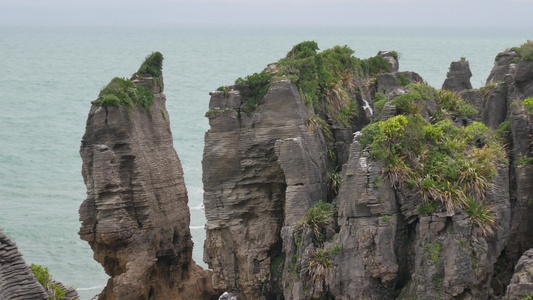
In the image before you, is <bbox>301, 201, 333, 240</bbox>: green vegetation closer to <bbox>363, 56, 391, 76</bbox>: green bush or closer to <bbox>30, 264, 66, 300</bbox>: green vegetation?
<bbox>30, 264, 66, 300</bbox>: green vegetation

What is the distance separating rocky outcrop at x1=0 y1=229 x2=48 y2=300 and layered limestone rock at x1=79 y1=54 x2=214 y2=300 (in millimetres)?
12832

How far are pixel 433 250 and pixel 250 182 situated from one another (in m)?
8.19

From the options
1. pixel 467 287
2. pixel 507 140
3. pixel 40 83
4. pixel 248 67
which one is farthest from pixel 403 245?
pixel 248 67

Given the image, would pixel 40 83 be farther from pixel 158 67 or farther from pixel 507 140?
pixel 507 140

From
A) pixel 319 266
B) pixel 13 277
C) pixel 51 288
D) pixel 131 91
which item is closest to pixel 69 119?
pixel 131 91

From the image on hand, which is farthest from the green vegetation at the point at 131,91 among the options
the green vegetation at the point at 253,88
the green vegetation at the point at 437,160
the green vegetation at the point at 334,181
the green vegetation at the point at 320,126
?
the green vegetation at the point at 437,160

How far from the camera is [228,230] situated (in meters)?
33.6

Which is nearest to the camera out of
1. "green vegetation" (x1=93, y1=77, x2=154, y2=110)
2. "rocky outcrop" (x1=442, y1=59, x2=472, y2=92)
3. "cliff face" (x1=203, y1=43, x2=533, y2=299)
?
"cliff face" (x1=203, y1=43, x2=533, y2=299)

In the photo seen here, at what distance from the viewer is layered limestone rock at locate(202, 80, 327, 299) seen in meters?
32.8

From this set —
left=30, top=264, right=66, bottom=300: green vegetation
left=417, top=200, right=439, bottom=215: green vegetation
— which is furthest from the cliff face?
left=30, top=264, right=66, bottom=300: green vegetation

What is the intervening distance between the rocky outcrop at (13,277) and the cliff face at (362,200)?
9.66 meters

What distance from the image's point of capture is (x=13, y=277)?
2208 centimetres

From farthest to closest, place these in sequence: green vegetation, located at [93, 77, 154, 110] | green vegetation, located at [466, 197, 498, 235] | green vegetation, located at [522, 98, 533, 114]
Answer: green vegetation, located at [93, 77, 154, 110] < green vegetation, located at [522, 98, 533, 114] < green vegetation, located at [466, 197, 498, 235]

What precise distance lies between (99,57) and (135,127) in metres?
136
